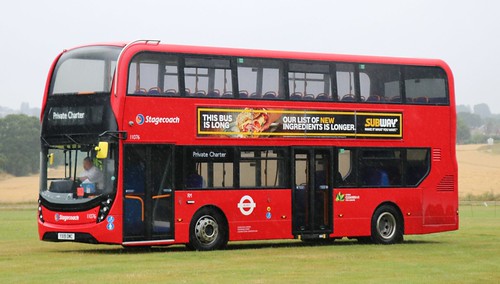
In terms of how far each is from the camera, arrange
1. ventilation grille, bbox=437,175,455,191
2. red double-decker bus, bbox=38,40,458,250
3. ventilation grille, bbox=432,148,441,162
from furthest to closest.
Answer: ventilation grille, bbox=437,175,455,191 < ventilation grille, bbox=432,148,441,162 < red double-decker bus, bbox=38,40,458,250

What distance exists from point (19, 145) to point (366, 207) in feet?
387

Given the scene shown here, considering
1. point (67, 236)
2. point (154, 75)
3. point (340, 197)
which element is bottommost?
point (67, 236)

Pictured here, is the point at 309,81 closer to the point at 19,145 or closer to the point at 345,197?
the point at 345,197

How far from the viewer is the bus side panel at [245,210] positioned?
25734 millimetres

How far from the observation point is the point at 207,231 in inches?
1032

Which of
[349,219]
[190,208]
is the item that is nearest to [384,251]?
[349,219]

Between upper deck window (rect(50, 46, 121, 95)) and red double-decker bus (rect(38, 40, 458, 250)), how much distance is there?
3cm

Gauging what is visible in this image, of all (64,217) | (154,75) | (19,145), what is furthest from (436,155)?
(19,145)

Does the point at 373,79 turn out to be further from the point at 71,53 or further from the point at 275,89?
the point at 71,53

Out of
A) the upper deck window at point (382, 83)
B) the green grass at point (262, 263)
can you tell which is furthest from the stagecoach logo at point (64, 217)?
the upper deck window at point (382, 83)

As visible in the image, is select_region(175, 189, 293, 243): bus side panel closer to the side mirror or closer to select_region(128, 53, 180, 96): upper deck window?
the side mirror

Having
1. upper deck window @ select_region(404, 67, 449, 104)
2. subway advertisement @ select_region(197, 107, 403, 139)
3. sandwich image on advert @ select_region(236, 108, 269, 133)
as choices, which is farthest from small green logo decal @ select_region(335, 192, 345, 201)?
upper deck window @ select_region(404, 67, 449, 104)

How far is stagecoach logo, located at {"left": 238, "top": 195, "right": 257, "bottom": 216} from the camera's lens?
26.6 m

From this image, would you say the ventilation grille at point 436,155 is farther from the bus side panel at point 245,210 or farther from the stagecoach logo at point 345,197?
the bus side panel at point 245,210
